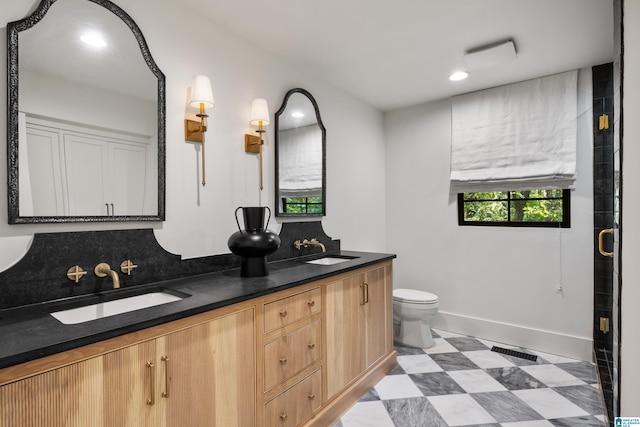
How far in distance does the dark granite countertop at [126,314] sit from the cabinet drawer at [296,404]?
550mm

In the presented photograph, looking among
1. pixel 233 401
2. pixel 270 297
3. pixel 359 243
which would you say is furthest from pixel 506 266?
pixel 233 401

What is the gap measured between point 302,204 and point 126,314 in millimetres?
1701

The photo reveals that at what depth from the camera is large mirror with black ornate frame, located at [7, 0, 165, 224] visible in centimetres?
137

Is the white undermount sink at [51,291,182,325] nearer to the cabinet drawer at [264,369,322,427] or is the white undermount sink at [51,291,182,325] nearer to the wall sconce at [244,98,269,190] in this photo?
the cabinet drawer at [264,369,322,427]

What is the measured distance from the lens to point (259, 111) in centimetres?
225

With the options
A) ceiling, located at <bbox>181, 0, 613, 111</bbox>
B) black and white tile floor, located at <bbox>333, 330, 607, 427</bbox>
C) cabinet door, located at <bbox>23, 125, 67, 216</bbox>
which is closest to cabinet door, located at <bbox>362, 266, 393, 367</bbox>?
black and white tile floor, located at <bbox>333, 330, 607, 427</bbox>

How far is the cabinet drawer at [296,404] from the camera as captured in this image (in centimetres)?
163

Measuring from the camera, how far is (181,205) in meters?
1.92

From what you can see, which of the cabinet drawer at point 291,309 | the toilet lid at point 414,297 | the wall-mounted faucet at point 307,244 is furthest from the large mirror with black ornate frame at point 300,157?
the toilet lid at point 414,297

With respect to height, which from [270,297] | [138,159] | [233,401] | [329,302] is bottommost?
[233,401]

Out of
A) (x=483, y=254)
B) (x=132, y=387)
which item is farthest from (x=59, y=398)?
(x=483, y=254)

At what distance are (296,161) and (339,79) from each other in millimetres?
894

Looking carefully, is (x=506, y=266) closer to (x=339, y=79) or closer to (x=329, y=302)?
(x=329, y=302)

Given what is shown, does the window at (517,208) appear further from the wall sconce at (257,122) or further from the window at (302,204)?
the wall sconce at (257,122)
